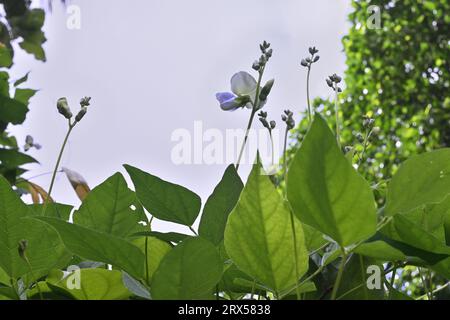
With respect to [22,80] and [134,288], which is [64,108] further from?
[22,80]

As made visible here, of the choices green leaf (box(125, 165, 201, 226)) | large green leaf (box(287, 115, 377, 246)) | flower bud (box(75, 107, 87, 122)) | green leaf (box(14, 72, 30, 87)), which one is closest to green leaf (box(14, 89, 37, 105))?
green leaf (box(14, 72, 30, 87))

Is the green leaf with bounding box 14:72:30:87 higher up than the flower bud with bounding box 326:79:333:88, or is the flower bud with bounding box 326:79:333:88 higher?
the green leaf with bounding box 14:72:30:87

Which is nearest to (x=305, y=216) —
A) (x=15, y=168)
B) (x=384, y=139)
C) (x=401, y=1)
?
(x=15, y=168)

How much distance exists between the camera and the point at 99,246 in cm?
30

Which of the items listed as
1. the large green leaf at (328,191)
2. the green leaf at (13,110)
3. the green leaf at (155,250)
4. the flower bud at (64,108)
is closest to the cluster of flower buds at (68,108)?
the flower bud at (64,108)

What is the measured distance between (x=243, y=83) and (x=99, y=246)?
0.30 meters

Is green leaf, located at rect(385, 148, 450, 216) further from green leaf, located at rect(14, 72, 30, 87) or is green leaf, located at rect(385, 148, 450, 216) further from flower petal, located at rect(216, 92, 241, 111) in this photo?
green leaf, located at rect(14, 72, 30, 87)

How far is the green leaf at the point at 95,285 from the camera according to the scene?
0.32m

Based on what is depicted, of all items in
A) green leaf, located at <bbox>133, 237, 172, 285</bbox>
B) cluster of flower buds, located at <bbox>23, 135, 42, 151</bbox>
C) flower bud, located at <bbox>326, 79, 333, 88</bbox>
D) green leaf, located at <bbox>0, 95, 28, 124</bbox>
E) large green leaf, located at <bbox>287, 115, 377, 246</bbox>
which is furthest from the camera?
cluster of flower buds, located at <bbox>23, 135, 42, 151</bbox>

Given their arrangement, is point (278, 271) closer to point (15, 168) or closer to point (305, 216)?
point (305, 216)

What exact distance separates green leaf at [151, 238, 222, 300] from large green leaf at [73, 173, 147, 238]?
0.14m

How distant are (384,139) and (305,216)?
13.2ft

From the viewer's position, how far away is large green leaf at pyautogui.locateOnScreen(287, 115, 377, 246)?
0.25 metres

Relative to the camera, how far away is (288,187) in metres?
0.26
